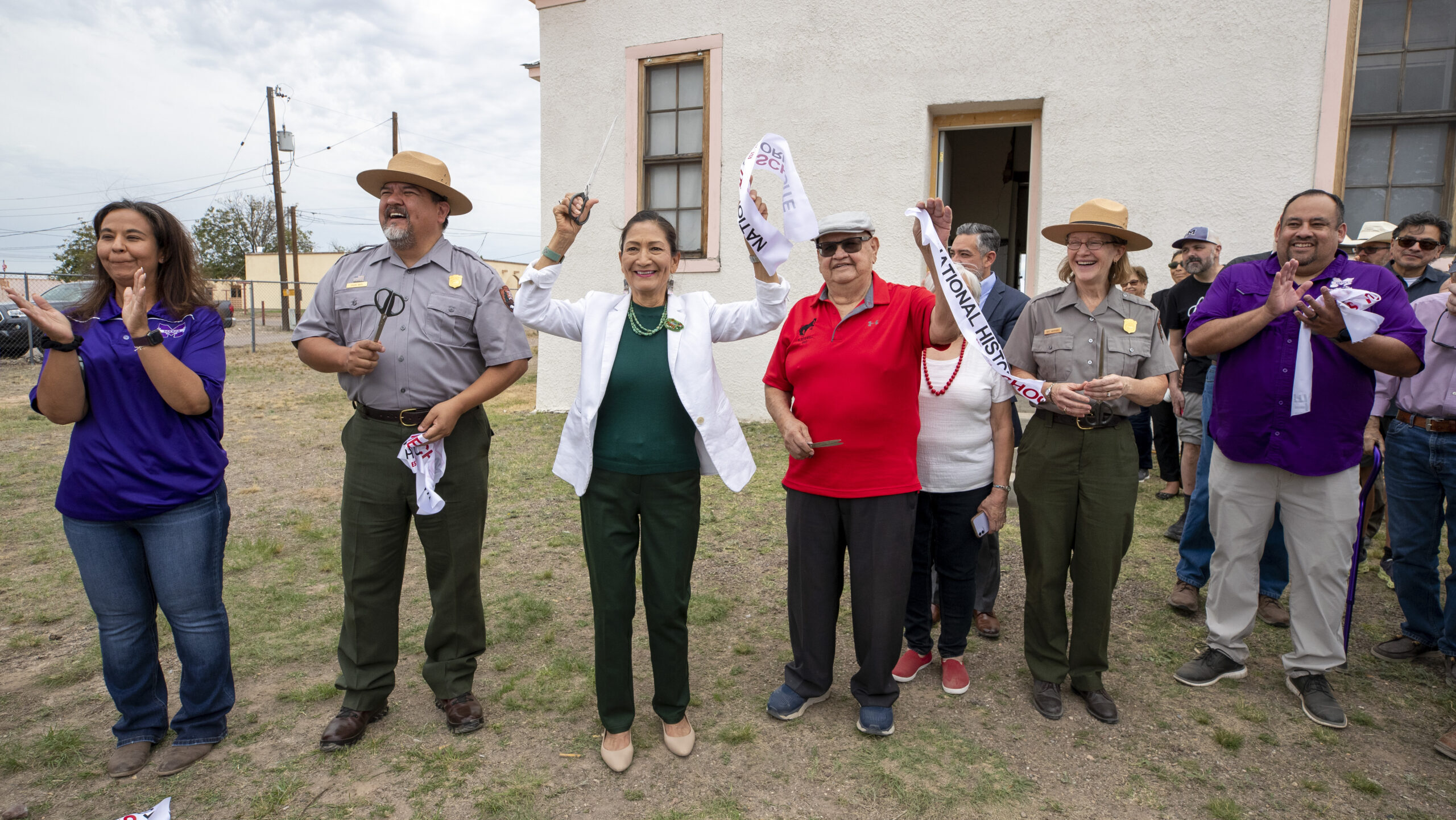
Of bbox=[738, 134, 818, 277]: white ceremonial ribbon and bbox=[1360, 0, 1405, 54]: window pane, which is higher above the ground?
bbox=[1360, 0, 1405, 54]: window pane

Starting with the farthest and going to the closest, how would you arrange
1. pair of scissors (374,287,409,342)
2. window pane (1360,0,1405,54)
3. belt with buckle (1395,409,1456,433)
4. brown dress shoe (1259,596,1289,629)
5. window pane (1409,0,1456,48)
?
window pane (1360,0,1405,54)
window pane (1409,0,1456,48)
brown dress shoe (1259,596,1289,629)
belt with buckle (1395,409,1456,433)
pair of scissors (374,287,409,342)

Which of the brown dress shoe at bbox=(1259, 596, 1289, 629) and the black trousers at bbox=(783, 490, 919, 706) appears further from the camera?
the brown dress shoe at bbox=(1259, 596, 1289, 629)

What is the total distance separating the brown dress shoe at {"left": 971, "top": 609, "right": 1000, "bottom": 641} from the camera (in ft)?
14.1

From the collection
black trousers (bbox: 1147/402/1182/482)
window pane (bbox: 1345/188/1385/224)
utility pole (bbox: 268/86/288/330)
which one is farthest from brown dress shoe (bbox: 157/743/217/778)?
utility pole (bbox: 268/86/288/330)

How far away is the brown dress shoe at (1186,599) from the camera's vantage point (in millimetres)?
4586

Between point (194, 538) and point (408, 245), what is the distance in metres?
1.39

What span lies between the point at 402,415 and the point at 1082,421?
2782 mm

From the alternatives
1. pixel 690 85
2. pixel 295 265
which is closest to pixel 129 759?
pixel 690 85

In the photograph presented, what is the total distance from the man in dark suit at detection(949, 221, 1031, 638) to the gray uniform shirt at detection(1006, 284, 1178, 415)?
0.59 m

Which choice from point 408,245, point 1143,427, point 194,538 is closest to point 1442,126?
Result: point 1143,427

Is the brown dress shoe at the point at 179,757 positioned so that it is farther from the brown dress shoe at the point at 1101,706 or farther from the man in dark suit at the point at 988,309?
the brown dress shoe at the point at 1101,706

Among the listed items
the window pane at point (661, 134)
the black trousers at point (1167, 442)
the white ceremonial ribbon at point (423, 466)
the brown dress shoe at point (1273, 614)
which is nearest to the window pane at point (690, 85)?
the window pane at point (661, 134)

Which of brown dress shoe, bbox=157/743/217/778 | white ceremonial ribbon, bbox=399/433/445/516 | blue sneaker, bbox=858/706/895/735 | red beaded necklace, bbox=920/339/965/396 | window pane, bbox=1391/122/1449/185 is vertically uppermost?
window pane, bbox=1391/122/1449/185

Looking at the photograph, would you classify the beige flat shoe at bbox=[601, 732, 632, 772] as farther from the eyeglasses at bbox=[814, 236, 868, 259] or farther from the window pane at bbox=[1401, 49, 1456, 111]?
the window pane at bbox=[1401, 49, 1456, 111]
